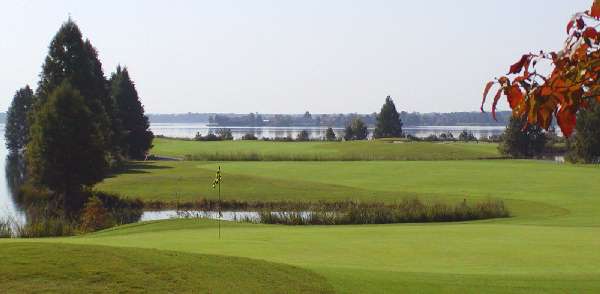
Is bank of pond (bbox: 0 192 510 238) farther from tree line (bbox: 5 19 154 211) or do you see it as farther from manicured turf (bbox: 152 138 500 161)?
manicured turf (bbox: 152 138 500 161)

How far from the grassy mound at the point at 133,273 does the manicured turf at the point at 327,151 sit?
75815 mm

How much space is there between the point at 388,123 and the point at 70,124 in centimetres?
11318

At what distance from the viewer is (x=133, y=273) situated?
8992mm

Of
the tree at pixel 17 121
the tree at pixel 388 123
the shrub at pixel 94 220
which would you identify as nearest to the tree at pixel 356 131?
the tree at pixel 388 123

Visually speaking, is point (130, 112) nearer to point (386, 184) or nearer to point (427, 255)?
point (386, 184)

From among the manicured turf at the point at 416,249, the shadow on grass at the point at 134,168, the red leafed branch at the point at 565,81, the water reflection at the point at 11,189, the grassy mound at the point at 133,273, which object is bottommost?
the water reflection at the point at 11,189

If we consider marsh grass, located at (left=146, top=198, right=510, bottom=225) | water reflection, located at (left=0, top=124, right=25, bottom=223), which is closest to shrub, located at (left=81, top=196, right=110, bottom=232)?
water reflection, located at (left=0, top=124, right=25, bottom=223)

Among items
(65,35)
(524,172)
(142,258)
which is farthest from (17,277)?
(524,172)

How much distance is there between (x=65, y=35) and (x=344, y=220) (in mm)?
30189

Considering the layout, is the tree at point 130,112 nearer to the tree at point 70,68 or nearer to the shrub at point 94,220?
the tree at point 70,68

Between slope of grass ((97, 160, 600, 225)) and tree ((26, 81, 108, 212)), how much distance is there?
464cm

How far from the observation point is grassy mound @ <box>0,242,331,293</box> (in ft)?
27.7

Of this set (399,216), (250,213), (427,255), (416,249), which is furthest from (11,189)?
(427,255)

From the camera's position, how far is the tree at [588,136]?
75.6 m
